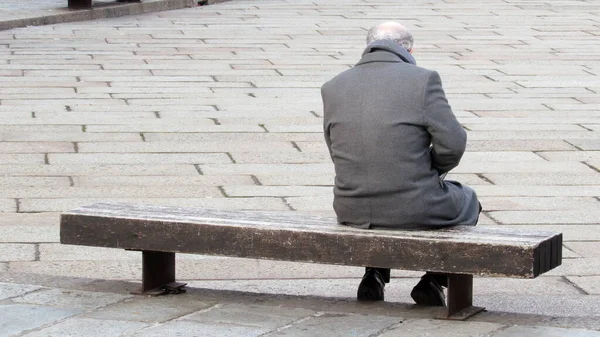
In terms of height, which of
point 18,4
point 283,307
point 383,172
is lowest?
point 18,4

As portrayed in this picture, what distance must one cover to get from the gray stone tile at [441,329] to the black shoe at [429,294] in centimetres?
29

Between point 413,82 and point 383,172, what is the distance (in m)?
0.35

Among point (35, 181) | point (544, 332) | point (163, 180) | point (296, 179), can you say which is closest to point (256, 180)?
point (296, 179)

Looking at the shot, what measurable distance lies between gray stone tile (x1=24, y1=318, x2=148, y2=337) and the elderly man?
949 mm

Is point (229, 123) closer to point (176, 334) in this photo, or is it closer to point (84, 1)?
point (176, 334)

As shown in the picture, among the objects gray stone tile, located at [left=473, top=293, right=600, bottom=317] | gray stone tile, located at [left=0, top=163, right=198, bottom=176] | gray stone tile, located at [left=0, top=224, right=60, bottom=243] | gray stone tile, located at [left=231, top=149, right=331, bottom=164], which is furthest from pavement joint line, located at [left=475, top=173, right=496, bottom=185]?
gray stone tile, located at [left=0, top=224, right=60, bottom=243]

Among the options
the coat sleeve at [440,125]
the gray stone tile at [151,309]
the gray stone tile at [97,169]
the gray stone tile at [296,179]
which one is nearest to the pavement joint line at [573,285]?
the coat sleeve at [440,125]

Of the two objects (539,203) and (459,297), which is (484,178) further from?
(459,297)

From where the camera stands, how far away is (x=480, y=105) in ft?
35.3

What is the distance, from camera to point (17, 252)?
6.09 meters

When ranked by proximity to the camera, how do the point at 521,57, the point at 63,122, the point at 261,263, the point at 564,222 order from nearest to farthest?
the point at 261,263
the point at 564,222
the point at 63,122
the point at 521,57

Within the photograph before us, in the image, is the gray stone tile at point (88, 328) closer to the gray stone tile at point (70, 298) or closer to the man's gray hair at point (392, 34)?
the gray stone tile at point (70, 298)

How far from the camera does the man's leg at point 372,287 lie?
205 inches

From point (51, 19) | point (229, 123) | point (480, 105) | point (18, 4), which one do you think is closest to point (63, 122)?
point (229, 123)
